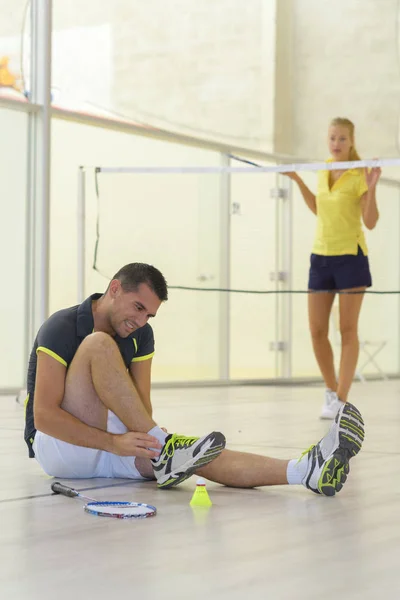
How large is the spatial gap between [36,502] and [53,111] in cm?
570

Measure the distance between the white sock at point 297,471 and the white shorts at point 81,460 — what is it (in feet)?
1.69

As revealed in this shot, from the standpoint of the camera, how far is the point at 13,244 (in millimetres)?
8125

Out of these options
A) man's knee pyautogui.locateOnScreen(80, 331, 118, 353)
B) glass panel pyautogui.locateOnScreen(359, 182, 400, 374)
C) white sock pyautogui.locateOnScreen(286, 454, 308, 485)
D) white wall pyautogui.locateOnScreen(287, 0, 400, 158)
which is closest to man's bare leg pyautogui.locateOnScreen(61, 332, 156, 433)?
man's knee pyautogui.locateOnScreen(80, 331, 118, 353)

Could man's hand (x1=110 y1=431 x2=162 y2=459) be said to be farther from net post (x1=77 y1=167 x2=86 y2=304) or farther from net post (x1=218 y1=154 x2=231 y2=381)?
net post (x1=218 y1=154 x2=231 y2=381)

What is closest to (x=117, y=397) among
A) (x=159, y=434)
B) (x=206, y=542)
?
(x=159, y=434)

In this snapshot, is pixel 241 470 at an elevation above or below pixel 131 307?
below

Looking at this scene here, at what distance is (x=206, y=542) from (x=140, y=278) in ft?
3.26

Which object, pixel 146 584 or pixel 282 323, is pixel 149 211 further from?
pixel 146 584

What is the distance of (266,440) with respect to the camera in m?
4.69

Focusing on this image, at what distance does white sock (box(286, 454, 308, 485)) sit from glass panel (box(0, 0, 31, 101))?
Answer: 5.50 metres

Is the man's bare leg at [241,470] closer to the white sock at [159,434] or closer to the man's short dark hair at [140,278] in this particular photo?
the white sock at [159,434]

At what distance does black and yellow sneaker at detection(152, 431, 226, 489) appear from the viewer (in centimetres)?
303

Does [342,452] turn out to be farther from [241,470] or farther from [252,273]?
[252,273]

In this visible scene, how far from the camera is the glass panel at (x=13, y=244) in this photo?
810 cm
